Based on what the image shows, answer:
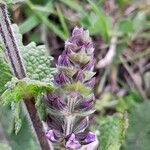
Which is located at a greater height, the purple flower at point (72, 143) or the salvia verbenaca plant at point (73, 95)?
the salvia verbenaca plant at point (73, 95)

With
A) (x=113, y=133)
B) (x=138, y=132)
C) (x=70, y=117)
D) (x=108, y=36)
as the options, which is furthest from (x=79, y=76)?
(x=108, y=36)

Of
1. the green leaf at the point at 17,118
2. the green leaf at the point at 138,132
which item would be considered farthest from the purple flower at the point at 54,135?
the green leaf at the point at 138,132

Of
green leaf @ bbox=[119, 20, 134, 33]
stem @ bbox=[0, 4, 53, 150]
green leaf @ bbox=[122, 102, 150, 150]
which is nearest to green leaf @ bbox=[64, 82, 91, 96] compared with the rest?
stem @ bbox=[0, 4, 53, 150]

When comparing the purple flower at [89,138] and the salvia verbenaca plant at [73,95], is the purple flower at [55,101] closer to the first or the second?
the salvia verbenaca plant at [73,95]

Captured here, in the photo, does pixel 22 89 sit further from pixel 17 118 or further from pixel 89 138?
pixel 89 138

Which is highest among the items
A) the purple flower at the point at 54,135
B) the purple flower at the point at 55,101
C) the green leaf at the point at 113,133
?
the purple flower at the point at 55,101

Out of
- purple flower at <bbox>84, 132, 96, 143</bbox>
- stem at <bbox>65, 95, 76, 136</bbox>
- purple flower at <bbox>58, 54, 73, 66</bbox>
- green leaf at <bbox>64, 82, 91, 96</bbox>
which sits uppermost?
purple flower at <bbox>58, 54, 73, 66</bbox>

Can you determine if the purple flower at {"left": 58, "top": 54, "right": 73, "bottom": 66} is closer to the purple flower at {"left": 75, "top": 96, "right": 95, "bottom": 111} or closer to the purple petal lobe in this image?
the purple flower at {"left": 75, "top": 96, "right": 95, "bottom": 111}
